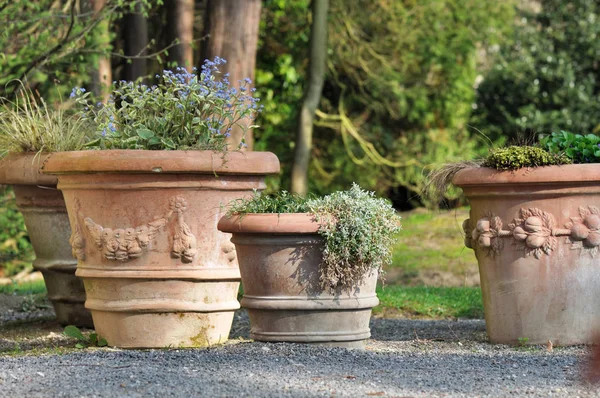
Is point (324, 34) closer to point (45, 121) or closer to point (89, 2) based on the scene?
point (89, 2)

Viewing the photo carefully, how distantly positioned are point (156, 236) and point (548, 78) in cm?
1036

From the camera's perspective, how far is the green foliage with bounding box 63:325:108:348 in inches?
185

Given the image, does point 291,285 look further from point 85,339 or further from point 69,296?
point 69,296

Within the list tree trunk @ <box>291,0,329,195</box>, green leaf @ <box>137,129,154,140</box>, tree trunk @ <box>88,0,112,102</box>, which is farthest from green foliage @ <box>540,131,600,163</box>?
tree trunk @ <box>291,0,329,195</box>

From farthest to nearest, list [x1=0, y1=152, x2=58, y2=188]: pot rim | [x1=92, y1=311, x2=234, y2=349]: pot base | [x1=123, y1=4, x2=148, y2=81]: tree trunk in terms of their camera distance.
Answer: [x1=123, y1=4, x2=148, y2=81]: tree trunk, [x1=0, y1=152, x2=58, y2=188]: pot rim, [x1=92, y1=311, x2=234, y2=349]: pot base

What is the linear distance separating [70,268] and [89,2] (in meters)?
3.88

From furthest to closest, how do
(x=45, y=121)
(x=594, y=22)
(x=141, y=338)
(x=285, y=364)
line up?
(x=594, y=22) → (x=45, y=121) → (x=141, y=338) → (x=285, y=364)

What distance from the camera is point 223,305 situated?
4.65 meters

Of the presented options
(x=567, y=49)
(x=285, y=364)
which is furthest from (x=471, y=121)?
(x=285, y=364)

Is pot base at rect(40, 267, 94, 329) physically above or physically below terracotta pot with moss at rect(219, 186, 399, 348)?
below

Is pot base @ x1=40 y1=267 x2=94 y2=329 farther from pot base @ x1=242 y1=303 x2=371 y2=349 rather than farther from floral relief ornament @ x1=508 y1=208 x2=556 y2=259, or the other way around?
floral relief ornament @ x1=508 y1=208 x2=556 y2=259

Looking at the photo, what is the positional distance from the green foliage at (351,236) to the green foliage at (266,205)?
10 cm

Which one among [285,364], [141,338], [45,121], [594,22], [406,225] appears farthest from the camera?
[594,22]

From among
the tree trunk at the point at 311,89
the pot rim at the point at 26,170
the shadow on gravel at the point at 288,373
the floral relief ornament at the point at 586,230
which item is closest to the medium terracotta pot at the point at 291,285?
the shadow on gravel at the point at 288,373
